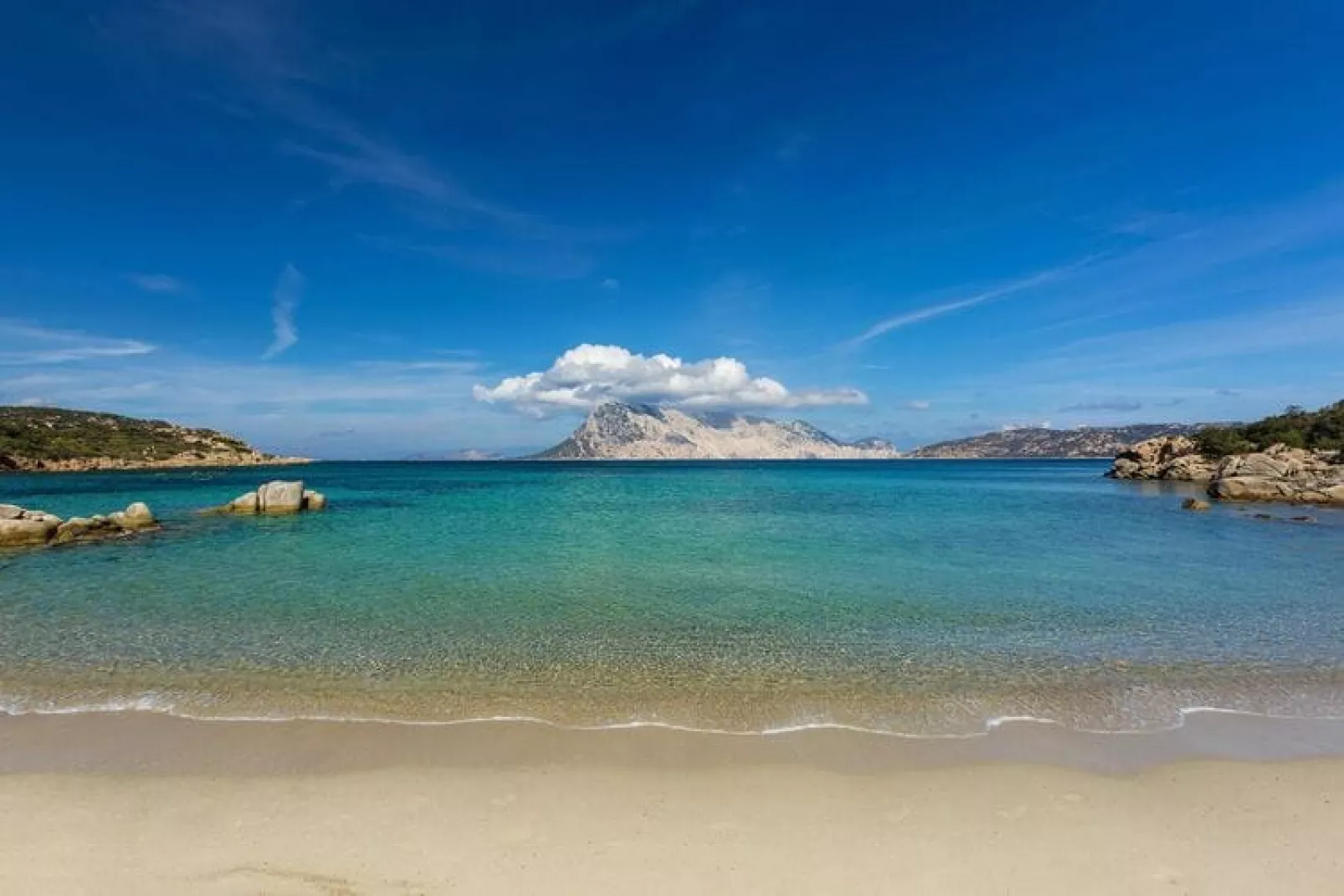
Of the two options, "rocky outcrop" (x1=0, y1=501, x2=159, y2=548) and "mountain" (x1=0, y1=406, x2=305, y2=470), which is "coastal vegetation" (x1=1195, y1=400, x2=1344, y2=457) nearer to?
"rocky outcrop" (x1=0, y1=501, x2=159, y2=548)

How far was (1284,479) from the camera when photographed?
2035 inches

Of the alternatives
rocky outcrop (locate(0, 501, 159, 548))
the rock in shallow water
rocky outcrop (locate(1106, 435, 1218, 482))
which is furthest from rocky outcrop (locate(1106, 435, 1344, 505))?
rocky outcrop (locate(0, 501, 159, 548))

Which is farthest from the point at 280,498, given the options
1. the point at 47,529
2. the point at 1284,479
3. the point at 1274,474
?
the point at 1274,474

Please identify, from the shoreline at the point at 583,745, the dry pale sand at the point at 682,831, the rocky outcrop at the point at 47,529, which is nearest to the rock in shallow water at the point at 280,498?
the rocky outcrop at the point at 47,529

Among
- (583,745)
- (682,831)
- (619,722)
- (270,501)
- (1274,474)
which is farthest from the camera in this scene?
(1274,474)

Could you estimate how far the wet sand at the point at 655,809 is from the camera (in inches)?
233

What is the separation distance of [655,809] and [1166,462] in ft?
328

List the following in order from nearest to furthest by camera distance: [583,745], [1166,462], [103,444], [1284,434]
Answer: [583,745], [1284,434], [1166,462], [103,444]

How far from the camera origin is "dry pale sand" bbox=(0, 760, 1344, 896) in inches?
231

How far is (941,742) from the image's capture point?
8.91m

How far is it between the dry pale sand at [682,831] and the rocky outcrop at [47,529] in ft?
91.2

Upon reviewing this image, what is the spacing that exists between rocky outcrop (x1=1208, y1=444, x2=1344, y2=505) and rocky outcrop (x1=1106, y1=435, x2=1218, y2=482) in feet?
53.0

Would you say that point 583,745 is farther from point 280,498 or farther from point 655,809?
point 280,498

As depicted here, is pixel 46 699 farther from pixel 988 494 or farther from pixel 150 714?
pixel 988 494
